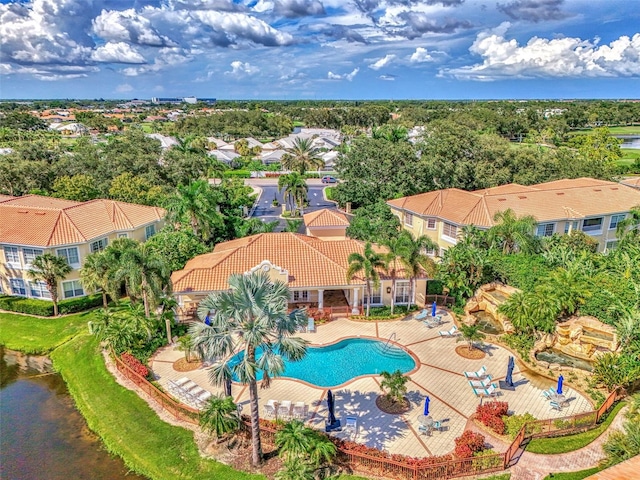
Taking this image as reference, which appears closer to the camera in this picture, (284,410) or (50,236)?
(284,410)

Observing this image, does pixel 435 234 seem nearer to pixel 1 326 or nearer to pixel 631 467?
pixel 631 467

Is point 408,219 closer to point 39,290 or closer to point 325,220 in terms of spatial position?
point 325,220

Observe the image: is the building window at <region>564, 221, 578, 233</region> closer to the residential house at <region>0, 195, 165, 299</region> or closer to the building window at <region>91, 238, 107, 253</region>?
the residential house at <region>0, 195, 165, 299</region>

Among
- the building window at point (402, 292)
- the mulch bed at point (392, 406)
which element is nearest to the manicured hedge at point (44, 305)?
the building window at point (402, 292)

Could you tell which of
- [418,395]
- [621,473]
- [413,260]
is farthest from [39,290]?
[621,473]

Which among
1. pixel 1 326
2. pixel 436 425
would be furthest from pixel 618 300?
pixel 1 326

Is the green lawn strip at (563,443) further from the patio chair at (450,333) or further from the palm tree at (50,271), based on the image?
the palm tree at (50,271)
